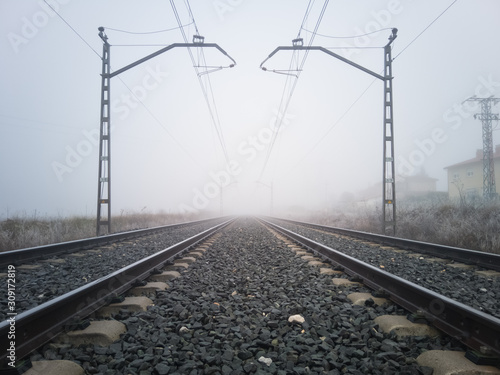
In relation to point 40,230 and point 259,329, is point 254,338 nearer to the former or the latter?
point 259,329

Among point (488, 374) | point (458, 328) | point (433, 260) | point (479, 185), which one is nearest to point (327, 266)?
point (433, 260)

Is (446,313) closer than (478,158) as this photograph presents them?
Yes

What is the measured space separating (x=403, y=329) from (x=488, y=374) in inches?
25.2

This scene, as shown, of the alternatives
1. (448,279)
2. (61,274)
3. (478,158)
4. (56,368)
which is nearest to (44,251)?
(61,274)

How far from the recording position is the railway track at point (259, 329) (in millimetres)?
1862

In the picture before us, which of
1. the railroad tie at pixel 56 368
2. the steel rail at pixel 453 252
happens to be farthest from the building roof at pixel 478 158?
the railroad tie at pixel 56 368

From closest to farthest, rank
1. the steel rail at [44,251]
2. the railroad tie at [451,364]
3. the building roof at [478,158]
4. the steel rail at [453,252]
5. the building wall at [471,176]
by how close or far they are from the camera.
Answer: the railroad tie at [451,364] → the steel rail at [453,252] → the steel rail at [44,251] → the building wall at [471,176] → the building roof at [478,158]

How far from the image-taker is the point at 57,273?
4.42 m

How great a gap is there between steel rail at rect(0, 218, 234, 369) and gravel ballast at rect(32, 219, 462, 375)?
11 centimetres

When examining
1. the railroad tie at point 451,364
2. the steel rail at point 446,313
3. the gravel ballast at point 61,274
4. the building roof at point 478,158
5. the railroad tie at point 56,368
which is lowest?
the gravel ballast at point 61,274

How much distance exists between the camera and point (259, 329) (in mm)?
2395

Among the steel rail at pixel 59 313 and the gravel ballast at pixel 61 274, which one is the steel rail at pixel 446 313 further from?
the gravel ballast at pixel 61 274

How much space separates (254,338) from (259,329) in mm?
148

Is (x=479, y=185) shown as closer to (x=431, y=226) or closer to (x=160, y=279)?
(x=431, y=226)
